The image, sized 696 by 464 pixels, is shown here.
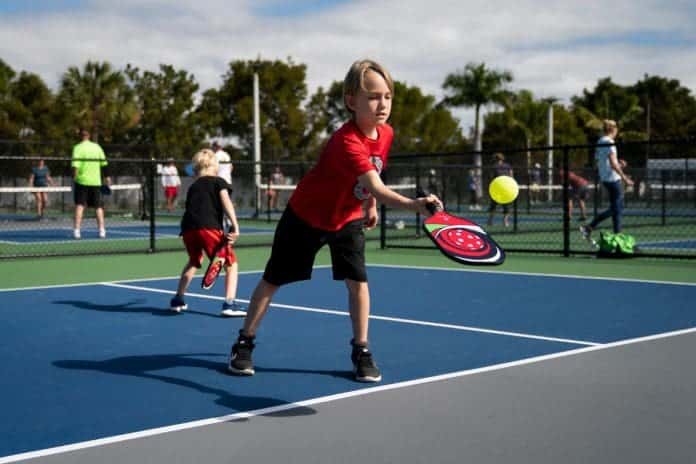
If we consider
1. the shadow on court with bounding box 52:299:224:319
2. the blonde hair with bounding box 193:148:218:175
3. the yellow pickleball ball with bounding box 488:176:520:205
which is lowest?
the shadow on court with bounding box 52:299:224:319

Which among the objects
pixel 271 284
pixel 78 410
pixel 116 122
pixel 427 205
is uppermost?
pixel 116 122

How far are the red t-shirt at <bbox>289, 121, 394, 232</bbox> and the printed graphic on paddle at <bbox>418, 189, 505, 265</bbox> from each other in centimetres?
38

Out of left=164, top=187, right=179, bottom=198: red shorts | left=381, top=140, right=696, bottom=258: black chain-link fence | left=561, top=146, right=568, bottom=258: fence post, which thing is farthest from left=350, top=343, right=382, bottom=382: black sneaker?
left=164, top=187, right=179, bottom=198: red shorts

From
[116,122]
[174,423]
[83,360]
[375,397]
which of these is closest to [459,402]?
[375,397]

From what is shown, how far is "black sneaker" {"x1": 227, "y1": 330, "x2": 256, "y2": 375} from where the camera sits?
15.8 feet

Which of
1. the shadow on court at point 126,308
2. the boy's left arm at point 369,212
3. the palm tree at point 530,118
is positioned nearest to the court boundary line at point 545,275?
the shadow on court at point 126,308

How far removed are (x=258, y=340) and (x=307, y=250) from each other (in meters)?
1.25

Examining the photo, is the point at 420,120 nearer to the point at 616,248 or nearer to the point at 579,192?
the point at 579,192

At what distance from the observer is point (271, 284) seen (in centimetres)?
489

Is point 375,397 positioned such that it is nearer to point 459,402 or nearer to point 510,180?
point 459,402

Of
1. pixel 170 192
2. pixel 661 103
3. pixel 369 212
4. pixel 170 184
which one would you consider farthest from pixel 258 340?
pixel 661 103

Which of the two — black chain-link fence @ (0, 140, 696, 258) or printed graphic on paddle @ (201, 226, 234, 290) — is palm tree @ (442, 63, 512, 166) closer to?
black chain-link fence @ (0, 140, 696, 258)

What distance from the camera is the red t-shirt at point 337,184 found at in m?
4.52

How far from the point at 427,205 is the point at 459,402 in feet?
3.00
